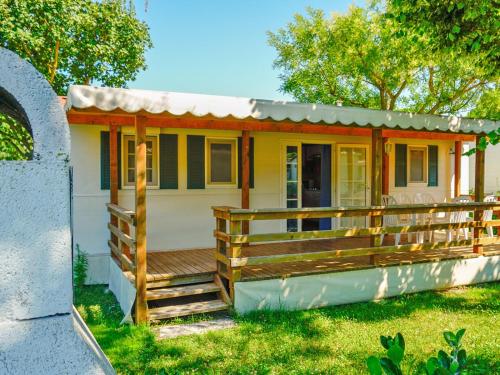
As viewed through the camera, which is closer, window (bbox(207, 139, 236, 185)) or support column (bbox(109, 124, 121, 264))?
support column (bbox(109, 124, 121, 264))

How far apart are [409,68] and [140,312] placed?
39.1 ft

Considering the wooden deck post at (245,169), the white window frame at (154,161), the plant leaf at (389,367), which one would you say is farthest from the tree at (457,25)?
the plant leaf at (389,367)

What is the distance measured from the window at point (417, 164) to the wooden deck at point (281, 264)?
259 cm

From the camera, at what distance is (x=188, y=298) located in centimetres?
578

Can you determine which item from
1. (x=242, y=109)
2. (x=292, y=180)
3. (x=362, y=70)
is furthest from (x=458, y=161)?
(x=242, y=109)

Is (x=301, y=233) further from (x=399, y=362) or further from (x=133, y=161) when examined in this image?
(x=399, y=362)

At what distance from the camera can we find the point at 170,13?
714 inches

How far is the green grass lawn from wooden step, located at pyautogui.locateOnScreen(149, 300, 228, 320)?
28 cm

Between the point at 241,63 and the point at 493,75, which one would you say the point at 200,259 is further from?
the point at 241,63

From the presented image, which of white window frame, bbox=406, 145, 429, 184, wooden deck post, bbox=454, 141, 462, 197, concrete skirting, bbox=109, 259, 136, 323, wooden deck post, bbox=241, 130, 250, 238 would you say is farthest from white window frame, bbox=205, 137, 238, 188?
wooden deck post, bbox=454, 141, 462, 197

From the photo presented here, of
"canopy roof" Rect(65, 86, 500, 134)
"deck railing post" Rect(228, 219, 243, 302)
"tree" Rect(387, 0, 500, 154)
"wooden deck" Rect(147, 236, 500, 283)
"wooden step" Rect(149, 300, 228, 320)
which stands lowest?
"wooden step" Rect(149, 300, 228, 320)

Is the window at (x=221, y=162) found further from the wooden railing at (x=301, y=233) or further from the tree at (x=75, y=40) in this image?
the tree at (x=75, y=40)

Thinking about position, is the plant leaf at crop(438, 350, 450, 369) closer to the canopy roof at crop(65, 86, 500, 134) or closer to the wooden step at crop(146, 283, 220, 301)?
the canopy roof at crop(65, 86, 500, 134)

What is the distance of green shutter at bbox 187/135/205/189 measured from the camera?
7.59m
